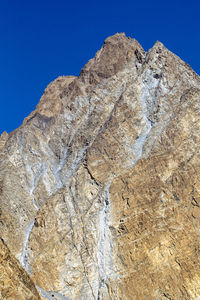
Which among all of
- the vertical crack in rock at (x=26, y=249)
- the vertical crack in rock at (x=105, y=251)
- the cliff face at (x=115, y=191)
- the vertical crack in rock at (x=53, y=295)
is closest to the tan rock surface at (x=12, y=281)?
the cliff face at (x=115, y=191)

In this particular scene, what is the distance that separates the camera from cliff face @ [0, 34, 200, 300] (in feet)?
111

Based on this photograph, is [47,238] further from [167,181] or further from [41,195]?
[167,181]

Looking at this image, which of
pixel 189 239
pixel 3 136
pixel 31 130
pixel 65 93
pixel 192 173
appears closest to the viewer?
pixel 189 239

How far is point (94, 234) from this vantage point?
3791cm

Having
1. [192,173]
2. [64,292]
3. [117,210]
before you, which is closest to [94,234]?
[117,210]

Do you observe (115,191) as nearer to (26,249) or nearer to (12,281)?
(26,249)

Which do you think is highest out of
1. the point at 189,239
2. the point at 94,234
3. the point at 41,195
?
the point at 41,195

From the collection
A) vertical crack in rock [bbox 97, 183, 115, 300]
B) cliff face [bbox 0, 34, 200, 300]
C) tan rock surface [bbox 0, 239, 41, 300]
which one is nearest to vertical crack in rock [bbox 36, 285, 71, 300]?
cliff face [bbox 0, 34, 200, 300]

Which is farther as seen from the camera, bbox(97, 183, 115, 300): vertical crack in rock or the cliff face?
bbox(97, 183, 115, 300): vertical crack in rock

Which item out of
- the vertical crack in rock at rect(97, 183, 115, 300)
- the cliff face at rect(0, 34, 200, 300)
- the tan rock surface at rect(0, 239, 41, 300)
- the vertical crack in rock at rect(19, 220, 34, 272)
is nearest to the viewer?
the tan rock surface at rect(0, 239, 41, 300)

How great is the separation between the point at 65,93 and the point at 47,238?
35419 millimetres

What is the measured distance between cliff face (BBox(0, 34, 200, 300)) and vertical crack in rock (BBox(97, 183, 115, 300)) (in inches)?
4.4

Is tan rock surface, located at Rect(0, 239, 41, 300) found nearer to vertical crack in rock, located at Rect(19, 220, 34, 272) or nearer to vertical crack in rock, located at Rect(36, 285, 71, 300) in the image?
vertical crack in rock, located at Rect(36, 285, 71, 300)

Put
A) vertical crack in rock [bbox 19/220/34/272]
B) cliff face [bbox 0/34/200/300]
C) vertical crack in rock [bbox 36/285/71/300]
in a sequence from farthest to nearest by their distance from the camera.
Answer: vertical crack in rock [bbox 19/220/34/272] < cliff face [bbox 0/34/200/300] < vertical crack in rock [bbox 36/285/71/300]
